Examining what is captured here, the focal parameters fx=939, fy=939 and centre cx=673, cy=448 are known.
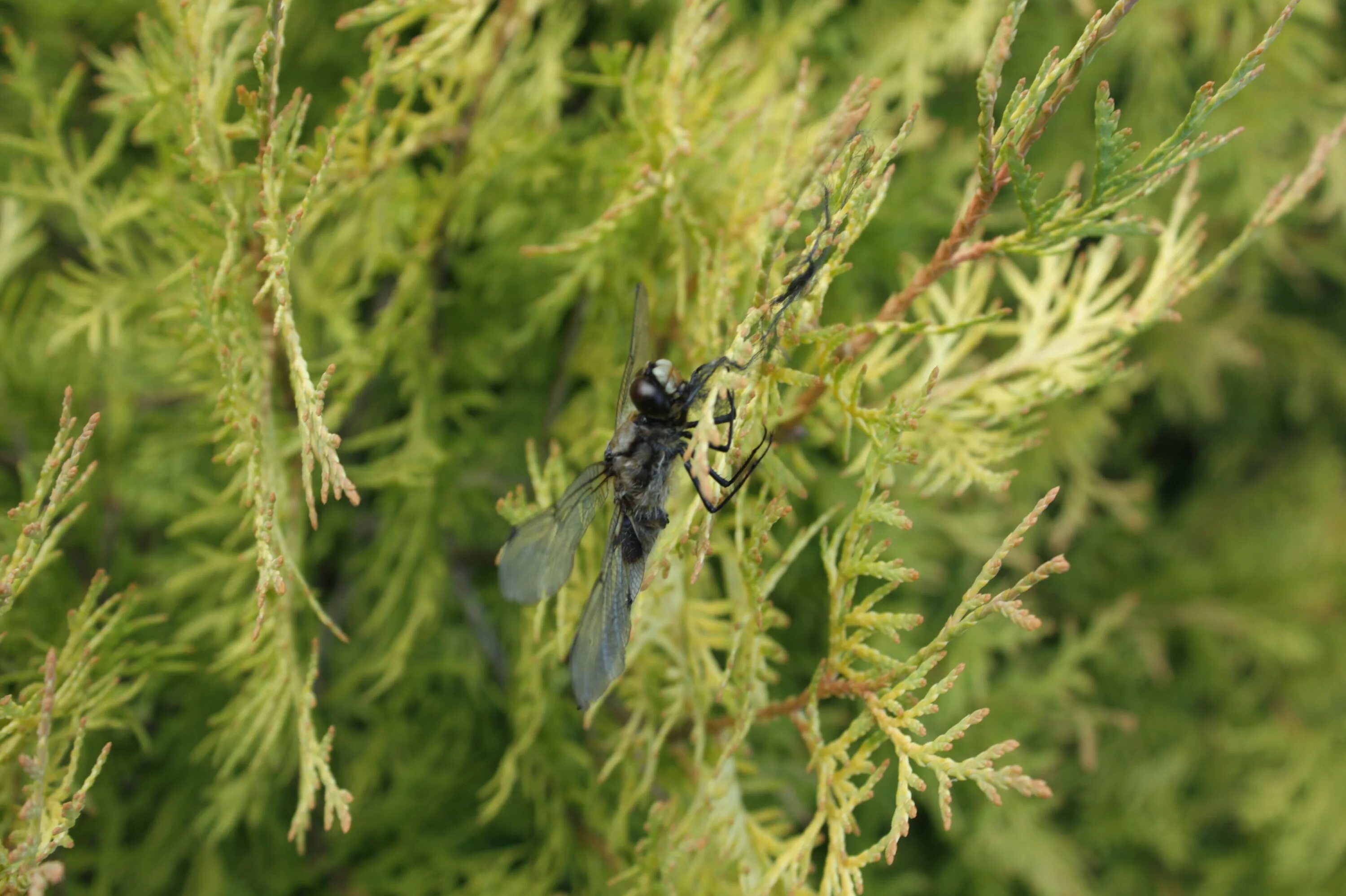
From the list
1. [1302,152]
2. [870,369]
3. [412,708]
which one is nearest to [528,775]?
[412,708]

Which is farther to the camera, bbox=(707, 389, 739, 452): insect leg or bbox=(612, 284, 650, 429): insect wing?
bbox=(612, 284, 650, 429): insect wing

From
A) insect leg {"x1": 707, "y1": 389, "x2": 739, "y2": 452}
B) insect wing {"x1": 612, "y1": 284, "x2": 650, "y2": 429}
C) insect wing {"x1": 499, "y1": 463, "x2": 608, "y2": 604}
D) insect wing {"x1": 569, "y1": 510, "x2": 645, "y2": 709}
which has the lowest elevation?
insect wing {"x1": 569, "y1": 510, "x2": 645, "y2": 709}

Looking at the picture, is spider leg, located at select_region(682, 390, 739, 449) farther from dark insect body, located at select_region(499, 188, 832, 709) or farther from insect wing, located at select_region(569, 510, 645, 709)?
insect wing, located at select_region(569, 510, 645, 709)

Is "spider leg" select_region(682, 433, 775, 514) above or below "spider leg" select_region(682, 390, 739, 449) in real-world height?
below

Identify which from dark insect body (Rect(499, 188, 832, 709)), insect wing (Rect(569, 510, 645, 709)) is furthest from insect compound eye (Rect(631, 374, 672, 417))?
insect wing (Rect(569, 510, 645, 709))

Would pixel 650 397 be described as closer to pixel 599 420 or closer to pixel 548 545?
pixel 548 545

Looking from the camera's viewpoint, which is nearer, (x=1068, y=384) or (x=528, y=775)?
(x=1068, y=384)

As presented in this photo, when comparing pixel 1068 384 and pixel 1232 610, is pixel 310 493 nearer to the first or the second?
pixel 1068 384
